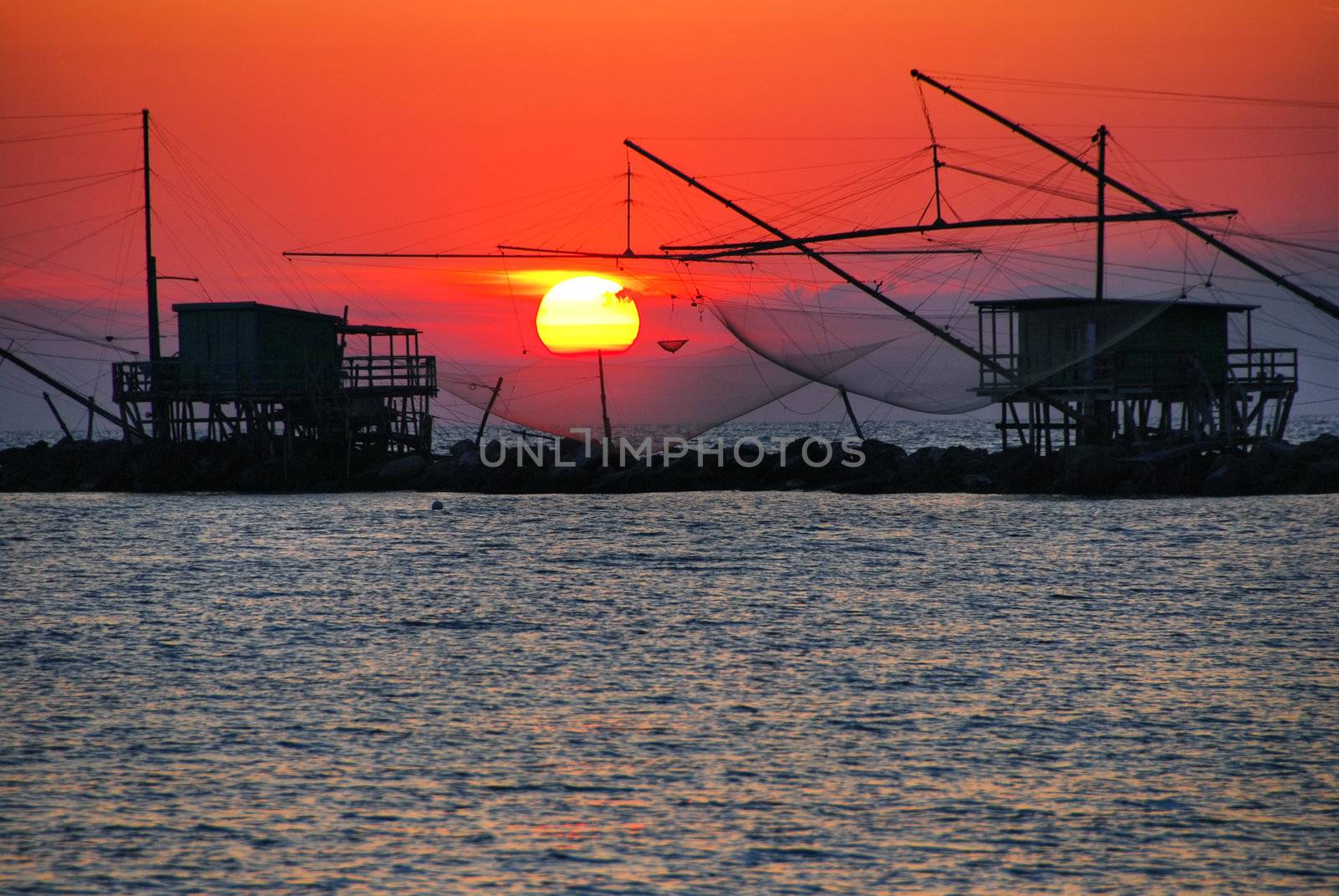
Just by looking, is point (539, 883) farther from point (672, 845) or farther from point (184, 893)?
point (184, 893)

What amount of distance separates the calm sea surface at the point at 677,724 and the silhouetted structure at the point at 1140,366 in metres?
12.9

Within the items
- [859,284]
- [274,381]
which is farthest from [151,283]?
[859,284]

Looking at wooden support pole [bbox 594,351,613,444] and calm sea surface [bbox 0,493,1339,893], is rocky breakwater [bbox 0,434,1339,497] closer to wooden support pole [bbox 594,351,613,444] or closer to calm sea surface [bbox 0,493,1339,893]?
wooden support pole [bbox 594,351,613,444]

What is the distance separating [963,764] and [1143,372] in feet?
101

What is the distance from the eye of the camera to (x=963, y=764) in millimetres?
11023

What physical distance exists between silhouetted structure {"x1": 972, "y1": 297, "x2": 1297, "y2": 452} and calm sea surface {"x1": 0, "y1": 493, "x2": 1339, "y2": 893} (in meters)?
12.9

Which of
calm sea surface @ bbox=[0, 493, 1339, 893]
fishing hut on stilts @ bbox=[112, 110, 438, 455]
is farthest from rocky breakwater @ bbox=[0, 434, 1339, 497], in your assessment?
calm sea surface @ bbox=[0, 493, 1339, 893]

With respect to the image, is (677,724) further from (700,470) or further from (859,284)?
(700,470)

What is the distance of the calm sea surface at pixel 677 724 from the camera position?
891 cm

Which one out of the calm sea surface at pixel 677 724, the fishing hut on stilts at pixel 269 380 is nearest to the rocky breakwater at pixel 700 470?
the fishing hut on stilts at pixel 269 380

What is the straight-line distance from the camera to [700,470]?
149ft

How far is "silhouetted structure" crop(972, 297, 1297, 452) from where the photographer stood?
125 ft

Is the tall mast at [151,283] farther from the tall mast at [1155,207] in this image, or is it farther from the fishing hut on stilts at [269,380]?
the tall mast at [1155,207]

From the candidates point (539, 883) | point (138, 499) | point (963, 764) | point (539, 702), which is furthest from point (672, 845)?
point (138, 499)
